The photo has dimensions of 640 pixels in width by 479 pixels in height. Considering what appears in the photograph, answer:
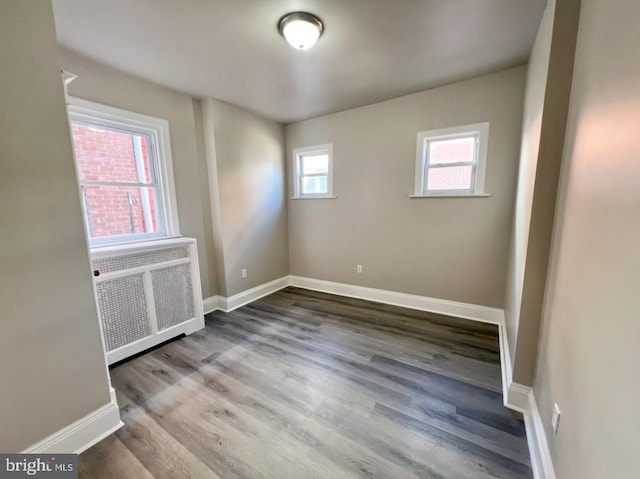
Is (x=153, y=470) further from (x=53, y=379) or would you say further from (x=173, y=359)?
(x=173, y=359)

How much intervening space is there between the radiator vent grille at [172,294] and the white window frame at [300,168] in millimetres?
2004

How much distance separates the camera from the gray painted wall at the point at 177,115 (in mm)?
2133

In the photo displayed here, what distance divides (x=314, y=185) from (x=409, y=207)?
1486 millimetres

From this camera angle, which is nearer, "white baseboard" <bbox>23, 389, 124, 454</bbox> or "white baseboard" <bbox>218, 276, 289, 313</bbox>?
"white baseboard" <bbox>23, 389, 124, 454</bbox>

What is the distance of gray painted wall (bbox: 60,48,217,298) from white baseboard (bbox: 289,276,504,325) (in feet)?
5.14

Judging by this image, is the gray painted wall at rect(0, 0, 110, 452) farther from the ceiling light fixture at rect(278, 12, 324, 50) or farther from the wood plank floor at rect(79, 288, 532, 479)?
the ceiling light fixture at rect(278, 12, 324, 50)

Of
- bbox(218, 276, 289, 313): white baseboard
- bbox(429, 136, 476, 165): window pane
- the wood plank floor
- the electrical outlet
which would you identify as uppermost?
bbox(429, 136, 476, 165): window pane

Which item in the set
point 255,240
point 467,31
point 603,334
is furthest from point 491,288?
point 255,240

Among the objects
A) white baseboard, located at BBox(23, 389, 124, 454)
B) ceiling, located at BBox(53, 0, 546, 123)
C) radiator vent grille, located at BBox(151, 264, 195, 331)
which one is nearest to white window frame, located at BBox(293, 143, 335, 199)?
ceiling, located at BBox(53, 0, 546, 123)

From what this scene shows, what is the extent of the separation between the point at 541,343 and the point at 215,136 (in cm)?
351

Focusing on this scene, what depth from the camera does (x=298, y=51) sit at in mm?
2018

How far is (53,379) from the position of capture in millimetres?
1337

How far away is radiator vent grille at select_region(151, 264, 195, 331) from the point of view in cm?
244

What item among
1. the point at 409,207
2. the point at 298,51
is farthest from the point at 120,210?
the point at 409,207
